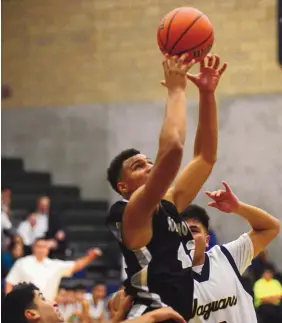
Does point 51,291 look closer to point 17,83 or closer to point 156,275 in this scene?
point 17,83

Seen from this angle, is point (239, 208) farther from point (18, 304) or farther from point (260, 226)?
point (18, 304)

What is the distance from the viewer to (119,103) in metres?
12.2

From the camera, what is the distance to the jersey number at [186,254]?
326cm

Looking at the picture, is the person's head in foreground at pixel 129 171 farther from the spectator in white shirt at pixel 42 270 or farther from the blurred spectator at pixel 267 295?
the spectator in white shirt at pixel 42 270

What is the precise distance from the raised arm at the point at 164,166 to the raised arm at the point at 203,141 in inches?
14.6

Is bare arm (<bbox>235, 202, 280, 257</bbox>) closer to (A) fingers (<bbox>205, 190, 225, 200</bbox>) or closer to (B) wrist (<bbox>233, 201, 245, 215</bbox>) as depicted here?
(B) wrist (<bbox>233, 201, 245, 215</bbox>)

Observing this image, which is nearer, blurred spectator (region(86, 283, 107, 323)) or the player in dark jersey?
the player in dark jersey

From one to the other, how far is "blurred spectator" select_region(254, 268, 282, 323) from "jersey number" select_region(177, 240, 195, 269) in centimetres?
342

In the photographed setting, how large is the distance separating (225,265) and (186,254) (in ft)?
1.98

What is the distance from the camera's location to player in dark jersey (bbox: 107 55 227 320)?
119 inches

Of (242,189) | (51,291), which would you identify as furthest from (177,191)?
(242,189)

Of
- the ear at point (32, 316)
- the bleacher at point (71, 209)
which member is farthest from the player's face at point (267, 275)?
the ear at point (32, 316)

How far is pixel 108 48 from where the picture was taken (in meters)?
12.3

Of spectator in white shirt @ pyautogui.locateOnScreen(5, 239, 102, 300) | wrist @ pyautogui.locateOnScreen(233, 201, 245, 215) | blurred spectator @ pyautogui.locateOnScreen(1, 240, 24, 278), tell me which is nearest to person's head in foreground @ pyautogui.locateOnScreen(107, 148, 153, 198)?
wrist @ pyautogui.locateOnScreen(233, 201, 245, 215)
